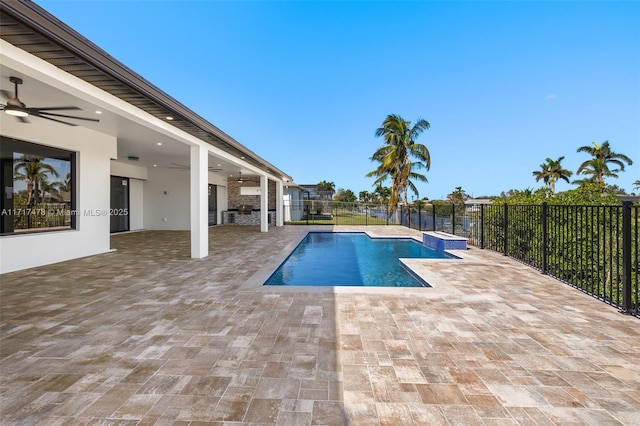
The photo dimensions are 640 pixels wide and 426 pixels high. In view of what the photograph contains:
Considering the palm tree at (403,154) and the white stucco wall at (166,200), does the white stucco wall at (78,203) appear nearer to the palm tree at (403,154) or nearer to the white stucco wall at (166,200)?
the white stucco wall at (166,200)

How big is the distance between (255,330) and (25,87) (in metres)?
4.72

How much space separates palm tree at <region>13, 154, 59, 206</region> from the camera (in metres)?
5.82

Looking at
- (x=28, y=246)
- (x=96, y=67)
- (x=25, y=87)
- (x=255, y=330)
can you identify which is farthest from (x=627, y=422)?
(x=28, y=246)

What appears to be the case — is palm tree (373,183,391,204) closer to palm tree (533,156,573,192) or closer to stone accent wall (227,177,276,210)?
palm tree (533,156,573,192)

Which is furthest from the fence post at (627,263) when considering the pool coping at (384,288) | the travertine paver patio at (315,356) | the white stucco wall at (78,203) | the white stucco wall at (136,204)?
the white stucco wall at (136,204)

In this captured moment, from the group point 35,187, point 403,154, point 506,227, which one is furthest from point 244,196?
point 506,227

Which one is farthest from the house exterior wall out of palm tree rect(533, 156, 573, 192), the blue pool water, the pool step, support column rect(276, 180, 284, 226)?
palm tree rect(533, 156, 573, 192)

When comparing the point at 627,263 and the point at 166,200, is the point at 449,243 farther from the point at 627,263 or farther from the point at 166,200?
the point at 166,200

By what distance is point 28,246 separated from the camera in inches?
224

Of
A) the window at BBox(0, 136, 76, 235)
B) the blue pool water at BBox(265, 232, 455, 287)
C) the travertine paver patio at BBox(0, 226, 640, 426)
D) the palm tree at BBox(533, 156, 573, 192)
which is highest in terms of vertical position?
the palm tree at BBox(533, 156, 573, 192)

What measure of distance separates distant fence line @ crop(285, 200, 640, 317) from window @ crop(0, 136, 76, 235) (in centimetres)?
931

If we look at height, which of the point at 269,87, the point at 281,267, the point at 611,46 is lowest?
the point at 281,267

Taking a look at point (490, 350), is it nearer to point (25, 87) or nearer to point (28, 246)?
point (25, 87)

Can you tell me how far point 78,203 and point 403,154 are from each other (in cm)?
1544
